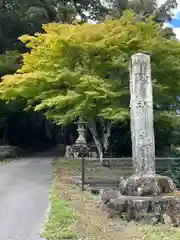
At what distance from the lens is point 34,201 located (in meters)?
8.16

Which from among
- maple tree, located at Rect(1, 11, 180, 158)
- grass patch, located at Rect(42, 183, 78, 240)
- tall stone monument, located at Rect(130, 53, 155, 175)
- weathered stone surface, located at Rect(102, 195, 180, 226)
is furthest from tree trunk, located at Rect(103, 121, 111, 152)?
weathered stone surface, located at Rect(102, 195, 180, 226)

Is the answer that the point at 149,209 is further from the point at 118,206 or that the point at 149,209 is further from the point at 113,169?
the point at 113,169

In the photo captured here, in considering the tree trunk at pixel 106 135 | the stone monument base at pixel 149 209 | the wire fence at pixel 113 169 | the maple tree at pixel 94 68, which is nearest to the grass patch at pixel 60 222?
the stone monument base at pixel 149 209

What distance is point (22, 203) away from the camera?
790cm

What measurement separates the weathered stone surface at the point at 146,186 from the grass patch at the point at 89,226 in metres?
0.73

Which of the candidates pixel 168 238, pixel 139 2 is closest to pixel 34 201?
pixel 168 238

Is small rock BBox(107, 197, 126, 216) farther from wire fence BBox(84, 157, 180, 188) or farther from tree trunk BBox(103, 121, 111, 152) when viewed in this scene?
tree trunk BBox(103, 121, 111, 152)

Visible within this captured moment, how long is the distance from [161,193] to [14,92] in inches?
326

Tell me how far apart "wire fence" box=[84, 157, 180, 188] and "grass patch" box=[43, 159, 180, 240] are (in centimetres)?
186

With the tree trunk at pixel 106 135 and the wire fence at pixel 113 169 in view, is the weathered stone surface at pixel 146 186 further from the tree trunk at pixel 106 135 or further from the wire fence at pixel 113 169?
the tree trunk at pixel 106 135

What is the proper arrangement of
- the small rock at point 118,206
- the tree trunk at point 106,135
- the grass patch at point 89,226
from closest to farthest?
the grass patch at point 89,226 → the small rock at point 118,206 → the tree trunk at point 106,135

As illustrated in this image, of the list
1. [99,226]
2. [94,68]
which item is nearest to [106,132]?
[94,68]

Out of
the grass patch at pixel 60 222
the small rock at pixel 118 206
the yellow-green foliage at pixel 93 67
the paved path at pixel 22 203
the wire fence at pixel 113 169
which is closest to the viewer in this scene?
the grass patch at pixel 60 222

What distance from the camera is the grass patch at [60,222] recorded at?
5512 millimetres
